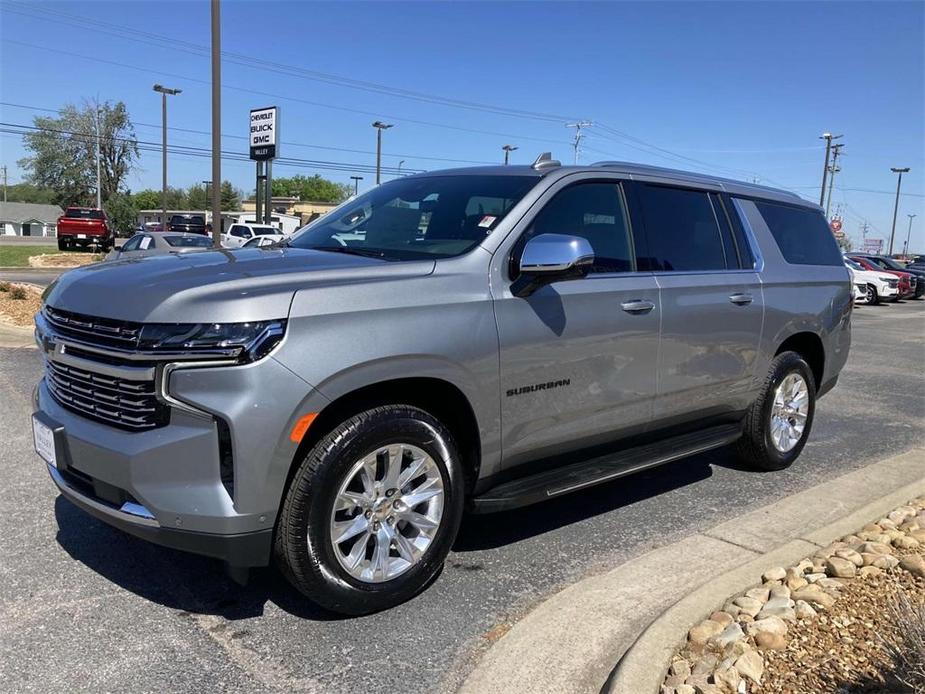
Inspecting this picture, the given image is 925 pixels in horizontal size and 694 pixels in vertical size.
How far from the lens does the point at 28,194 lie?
4877 inches

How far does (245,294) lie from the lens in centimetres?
289

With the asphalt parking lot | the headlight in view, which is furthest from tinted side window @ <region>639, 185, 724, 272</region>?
the headlight

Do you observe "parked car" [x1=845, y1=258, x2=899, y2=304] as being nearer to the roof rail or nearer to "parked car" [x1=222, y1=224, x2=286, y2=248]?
"parked car" [x1=222, y1=224, x2=286, y2=248]

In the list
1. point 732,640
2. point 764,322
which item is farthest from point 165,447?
point 764,322

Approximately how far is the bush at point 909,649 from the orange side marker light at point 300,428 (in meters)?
2.19

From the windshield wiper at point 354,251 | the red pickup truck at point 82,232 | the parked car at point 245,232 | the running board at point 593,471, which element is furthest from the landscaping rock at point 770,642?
the red pickup truck at point 82,232

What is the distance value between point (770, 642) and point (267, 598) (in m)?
2.13

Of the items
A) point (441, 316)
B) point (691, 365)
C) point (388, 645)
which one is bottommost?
point (388, 645)

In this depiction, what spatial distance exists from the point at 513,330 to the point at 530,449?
2.11ft

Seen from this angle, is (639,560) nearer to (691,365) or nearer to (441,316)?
(691,365)

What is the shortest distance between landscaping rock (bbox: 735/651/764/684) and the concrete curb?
260 mm

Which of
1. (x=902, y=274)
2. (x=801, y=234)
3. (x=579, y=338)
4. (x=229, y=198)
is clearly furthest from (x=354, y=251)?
(x=229, y=198)

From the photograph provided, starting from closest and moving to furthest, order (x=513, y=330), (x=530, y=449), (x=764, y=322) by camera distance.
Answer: (x=513, y=330) → (x=530, y=449) → (x=764, y=322)

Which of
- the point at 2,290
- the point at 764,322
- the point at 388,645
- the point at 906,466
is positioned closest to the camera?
the point at 388,645
